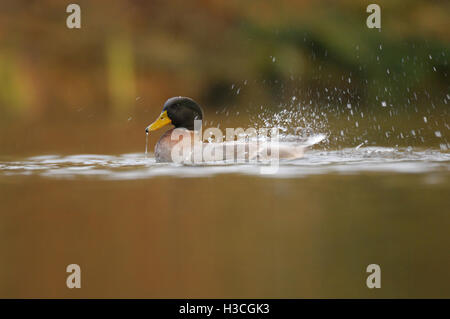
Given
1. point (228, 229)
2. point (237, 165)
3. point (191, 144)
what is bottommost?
point (228, 229)

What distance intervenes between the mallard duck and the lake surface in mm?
188

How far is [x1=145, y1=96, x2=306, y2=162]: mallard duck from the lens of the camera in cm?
589

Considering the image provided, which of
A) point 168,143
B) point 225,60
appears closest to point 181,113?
point 168,143

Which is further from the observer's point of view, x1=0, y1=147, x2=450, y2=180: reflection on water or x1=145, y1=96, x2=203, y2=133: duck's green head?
x1=145, y1=96, x2=203, y2=133: duck's green head

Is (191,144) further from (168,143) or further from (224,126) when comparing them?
(224,126)

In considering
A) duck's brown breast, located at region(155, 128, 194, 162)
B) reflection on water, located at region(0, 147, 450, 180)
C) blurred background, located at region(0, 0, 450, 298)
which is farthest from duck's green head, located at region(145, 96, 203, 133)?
blurred background, located at region(0, 0, 450, 298)

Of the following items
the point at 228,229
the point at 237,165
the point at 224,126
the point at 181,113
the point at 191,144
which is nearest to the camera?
the point at 228,229

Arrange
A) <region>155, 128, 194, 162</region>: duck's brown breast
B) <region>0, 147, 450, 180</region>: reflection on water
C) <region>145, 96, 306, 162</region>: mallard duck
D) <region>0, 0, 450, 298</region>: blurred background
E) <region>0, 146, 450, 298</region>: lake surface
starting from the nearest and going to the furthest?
<region>0, 146, 450, 298</region>: lake surface, <region>0, 0, 450, 298</region>: blurred background, <region>0, 147, 450, 180</region>: reflection on water, <region>145, 96, 306, 162</region>: mallard duck, <region>155, 128, 194, 162</region>: duck's brown breast

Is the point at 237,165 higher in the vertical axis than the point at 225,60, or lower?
lower

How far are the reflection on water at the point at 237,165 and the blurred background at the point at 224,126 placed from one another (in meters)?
0.11

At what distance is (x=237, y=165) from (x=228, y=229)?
2099 millimetres

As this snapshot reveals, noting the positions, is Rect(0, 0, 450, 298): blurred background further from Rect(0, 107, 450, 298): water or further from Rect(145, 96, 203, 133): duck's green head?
Rect(145, 96, 203, 133): duck's green head

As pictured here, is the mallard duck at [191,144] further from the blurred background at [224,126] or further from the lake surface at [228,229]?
the blurred background at [224,126]

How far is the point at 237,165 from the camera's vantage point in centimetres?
575
